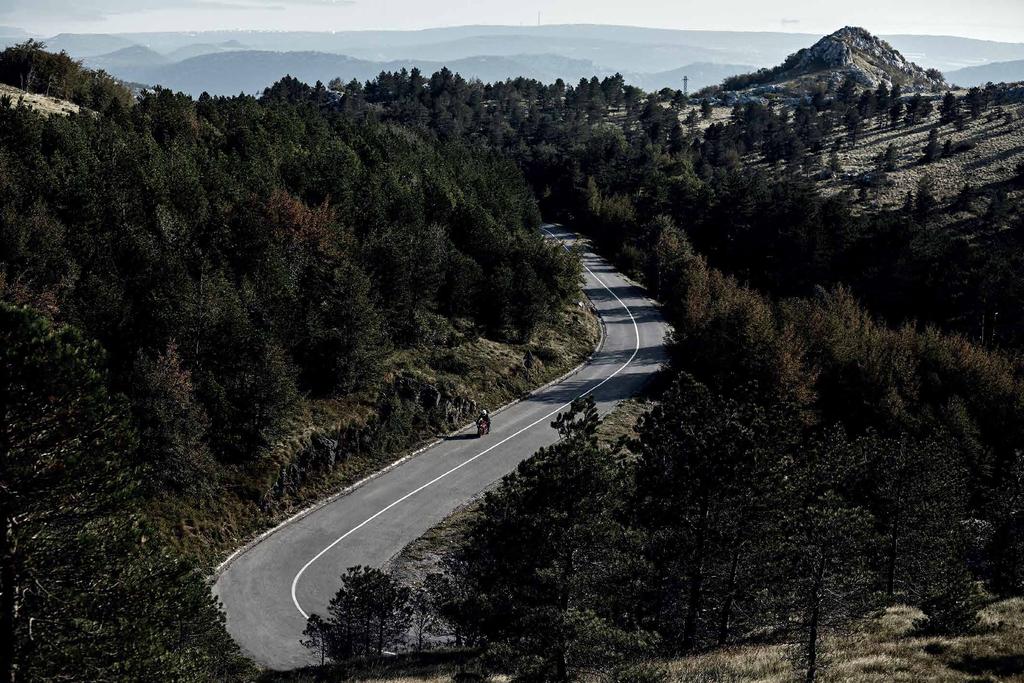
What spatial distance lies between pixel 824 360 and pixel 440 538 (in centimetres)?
2893

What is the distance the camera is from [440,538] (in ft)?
103

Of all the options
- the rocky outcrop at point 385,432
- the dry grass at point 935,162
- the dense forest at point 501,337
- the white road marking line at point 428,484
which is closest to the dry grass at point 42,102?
the dense forest at point 501,337

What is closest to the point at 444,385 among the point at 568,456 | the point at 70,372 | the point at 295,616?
the point at 295,616

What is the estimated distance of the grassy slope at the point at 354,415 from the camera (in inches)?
1178

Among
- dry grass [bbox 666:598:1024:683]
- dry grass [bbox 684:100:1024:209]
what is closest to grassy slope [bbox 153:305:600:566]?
dry grass [bbox 666:598:1024:683]

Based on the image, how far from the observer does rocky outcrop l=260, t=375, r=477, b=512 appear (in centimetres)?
3416

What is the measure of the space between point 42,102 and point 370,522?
53.4 metres

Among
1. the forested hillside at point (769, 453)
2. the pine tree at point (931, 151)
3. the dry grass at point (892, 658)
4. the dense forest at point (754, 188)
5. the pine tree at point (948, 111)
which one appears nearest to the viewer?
the forested hillside at point (769, 453)

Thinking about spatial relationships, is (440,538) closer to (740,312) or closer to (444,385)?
(444,385)

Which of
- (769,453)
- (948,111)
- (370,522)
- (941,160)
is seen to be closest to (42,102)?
(370,522)

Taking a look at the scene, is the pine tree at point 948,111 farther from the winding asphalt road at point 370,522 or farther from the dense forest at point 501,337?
the winding asphalt road at point 370,522

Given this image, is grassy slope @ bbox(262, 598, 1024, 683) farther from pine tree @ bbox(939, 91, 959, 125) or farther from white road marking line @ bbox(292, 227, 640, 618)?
pine tree @ bbox(939, 91, 959, 125)

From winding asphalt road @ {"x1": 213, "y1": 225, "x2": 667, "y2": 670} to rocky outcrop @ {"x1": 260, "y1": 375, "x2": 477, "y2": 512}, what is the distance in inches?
53.8

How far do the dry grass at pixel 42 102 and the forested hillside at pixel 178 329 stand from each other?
4593 millimetres
